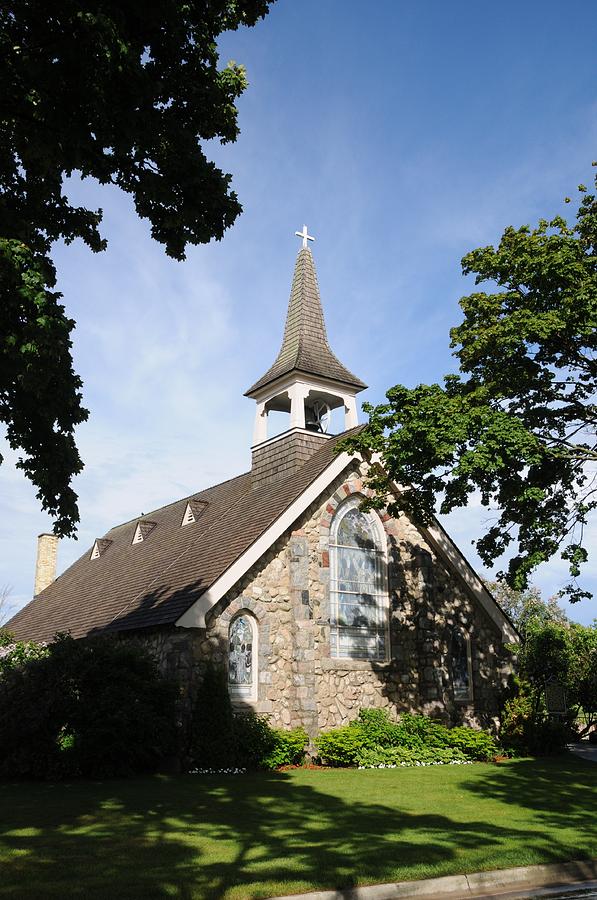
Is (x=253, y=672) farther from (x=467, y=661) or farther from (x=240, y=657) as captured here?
(x=467, y=661)

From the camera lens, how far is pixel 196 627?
16484mm

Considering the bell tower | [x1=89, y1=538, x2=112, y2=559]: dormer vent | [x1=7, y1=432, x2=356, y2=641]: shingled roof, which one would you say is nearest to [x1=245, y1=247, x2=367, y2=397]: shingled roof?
the bell tower

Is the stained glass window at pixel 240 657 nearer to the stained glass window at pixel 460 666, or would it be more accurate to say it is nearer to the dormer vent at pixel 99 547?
the stained glass window at pixel 460 666

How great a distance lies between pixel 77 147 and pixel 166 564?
14.5 metres

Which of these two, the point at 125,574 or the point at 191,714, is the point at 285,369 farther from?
the point at 191,714

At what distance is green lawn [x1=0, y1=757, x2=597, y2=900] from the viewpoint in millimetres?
6797

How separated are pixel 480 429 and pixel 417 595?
673 centimetres

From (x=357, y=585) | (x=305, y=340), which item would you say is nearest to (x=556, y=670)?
(x=357, y=585)

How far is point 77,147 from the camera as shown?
918cm

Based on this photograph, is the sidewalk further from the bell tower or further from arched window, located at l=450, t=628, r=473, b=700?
the bell tower

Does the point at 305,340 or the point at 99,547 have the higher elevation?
the point at 305,340

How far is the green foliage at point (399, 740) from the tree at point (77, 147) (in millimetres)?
8690

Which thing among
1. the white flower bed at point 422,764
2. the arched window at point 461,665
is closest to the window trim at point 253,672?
the white flower bed at point 422,764

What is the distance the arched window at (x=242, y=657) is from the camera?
1722 cm
